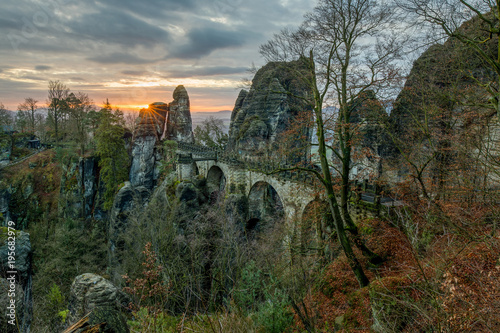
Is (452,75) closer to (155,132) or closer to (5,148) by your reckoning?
(155,132)

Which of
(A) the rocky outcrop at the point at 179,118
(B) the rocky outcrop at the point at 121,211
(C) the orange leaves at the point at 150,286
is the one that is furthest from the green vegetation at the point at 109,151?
(C) the orange leaves at the point at 150,286

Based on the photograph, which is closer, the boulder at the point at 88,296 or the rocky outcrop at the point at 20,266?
the boulder at the point at 88,296

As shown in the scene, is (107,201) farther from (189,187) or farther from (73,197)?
(189,187)

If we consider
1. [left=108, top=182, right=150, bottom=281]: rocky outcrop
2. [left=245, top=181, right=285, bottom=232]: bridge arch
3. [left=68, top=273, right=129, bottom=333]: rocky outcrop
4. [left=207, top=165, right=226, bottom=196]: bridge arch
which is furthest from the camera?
[left=207, top=165, right=226, bottom=196]: bridge arch

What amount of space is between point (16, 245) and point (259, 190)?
16929mm

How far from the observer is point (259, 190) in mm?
23531

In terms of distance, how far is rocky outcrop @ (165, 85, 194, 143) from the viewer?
42656mm

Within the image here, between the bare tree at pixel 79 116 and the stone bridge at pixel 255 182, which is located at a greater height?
the bare tree at pixel 79 116

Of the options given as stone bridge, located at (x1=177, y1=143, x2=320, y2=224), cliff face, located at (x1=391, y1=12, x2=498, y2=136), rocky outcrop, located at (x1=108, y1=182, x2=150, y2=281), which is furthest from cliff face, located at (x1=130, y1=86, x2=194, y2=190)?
cliff face, located at (x1=391, y1=12, x2=498, y2=136)

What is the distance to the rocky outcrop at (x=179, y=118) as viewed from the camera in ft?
140

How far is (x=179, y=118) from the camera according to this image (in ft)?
140

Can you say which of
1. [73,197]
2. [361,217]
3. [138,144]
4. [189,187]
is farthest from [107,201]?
[361,217]

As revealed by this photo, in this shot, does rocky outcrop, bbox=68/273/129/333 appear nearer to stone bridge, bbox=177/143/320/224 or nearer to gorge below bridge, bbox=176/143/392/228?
gorge below bridge, bbox=176/143/392/228

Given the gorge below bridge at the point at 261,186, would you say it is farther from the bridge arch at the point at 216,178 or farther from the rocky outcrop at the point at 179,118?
the rocky outcrop at the point at 179,118
